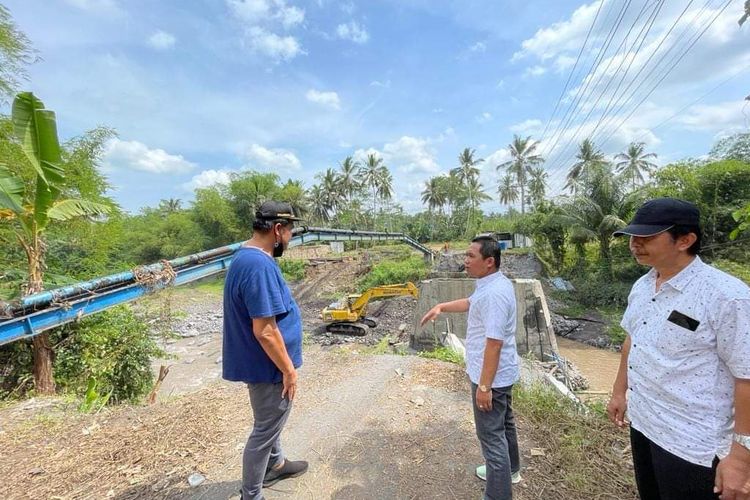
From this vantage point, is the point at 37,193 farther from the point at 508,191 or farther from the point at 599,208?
the point at 508,191

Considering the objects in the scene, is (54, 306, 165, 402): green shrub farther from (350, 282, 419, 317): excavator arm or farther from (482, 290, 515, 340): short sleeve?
(350, 282, 419, 317): excavator arm

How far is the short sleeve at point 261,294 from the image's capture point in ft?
5.72

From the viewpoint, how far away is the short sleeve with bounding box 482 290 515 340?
1.89 metres

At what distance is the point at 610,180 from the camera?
51.4ft

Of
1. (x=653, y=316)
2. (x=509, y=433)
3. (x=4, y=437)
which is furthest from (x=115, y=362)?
(x=653, y=316)

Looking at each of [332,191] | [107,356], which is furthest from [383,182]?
[107,356]

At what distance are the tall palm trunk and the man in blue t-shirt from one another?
388 cm

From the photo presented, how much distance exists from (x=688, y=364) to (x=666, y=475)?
48 centimetres

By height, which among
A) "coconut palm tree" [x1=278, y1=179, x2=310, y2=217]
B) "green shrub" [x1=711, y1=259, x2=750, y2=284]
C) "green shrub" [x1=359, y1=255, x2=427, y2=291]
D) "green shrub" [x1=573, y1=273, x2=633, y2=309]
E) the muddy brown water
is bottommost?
the muddy brown water

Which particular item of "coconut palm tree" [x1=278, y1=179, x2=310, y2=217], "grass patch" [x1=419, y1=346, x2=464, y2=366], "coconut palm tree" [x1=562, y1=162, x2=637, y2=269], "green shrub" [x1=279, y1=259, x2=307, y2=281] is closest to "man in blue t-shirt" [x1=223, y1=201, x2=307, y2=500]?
"grass patch" [x1=419, y1=346, x2=464, y2=366]

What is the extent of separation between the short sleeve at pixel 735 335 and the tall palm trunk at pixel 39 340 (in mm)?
5947

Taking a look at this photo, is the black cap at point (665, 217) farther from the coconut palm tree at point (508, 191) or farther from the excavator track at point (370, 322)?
the coconut palm tree at point (508, 191)

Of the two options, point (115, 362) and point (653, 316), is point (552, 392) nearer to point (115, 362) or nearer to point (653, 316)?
point (653, 316)

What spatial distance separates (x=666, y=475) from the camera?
1343 mm
